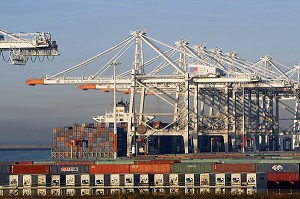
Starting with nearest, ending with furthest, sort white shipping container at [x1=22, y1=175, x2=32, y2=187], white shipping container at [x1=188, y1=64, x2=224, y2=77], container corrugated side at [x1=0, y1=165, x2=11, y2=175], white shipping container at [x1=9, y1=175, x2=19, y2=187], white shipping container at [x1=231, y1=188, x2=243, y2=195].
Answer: white shipping container at [x1=231, y1=188, x2=243, y2=195], white shipping container at [x1=22, y1=175, x2=32, y2=187], white shipping container at [x1=9, y1=175, x2=19, y2=187], container corrugated side at [x1=0, y1=165, x2=11, y2=175], white shipping container at [x1=188, y1=64, x2=224, y2=77]

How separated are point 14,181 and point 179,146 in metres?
97.7

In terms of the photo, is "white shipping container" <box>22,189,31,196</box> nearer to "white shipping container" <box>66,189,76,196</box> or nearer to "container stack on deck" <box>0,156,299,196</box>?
"container stack on deck" <box>0,156,299,196</box>

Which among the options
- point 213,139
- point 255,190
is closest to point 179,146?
point 213,139

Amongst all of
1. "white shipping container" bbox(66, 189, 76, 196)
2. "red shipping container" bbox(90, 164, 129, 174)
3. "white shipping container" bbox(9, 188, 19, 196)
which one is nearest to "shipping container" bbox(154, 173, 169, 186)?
"red shipping container" bbox(90, 164, 129, 174)

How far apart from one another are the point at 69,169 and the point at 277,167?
16.0 meters

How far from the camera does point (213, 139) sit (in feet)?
579

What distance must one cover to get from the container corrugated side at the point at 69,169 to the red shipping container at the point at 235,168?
32.5 ft

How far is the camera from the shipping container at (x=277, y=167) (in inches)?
2891

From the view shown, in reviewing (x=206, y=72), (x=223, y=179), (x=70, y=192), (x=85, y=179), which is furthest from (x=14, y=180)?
(x=206, y=72)

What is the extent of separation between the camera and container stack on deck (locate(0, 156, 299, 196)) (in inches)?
2736

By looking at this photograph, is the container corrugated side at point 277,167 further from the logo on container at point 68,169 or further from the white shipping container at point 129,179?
the logo on container at point 68,169

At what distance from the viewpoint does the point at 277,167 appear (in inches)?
2923

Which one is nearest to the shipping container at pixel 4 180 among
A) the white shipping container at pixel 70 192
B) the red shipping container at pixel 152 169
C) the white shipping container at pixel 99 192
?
the white shipping container at pixel 70 192

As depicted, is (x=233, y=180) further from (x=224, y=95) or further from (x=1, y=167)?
(x=224, y=95)
